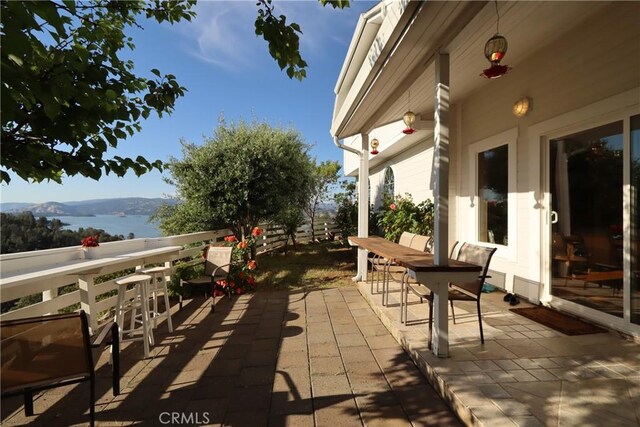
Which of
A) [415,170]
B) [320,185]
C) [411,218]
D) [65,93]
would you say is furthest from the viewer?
[320,185]

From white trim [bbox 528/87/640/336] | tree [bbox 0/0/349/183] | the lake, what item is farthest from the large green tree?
white trim [bbox 528/87/640/336]

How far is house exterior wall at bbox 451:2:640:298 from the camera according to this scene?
2994 millimetres

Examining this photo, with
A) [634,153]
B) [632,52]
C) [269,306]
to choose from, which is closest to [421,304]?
[269,306]

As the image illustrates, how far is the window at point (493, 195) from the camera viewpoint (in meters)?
4.75

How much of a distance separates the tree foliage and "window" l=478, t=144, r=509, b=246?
185 inches

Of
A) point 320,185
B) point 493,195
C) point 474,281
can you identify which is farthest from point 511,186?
point 320,185

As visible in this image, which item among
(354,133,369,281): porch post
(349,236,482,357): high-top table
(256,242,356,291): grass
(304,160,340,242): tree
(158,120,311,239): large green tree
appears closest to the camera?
(349,236,482,357): high-top table

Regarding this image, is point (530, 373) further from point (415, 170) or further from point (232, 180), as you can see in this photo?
point (232, 180)

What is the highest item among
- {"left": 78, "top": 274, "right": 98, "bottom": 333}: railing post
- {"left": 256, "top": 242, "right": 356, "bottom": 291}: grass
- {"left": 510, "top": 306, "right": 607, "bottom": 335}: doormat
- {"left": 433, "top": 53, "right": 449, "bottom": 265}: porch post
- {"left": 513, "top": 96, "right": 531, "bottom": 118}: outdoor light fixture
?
{"left": 513, "top": 96, "right": 531, "bottom": 118}: outdoor light fixture

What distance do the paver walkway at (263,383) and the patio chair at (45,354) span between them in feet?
1.63

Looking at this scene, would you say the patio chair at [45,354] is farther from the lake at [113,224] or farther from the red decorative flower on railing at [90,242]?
the lake at [113,224]

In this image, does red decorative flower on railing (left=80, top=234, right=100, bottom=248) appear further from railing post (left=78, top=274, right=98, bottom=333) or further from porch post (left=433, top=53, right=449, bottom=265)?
porch post (left=433, top=53, right=449, bottom=265)

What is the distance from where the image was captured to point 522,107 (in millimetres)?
→ 4152

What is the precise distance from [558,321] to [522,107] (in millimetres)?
2659
